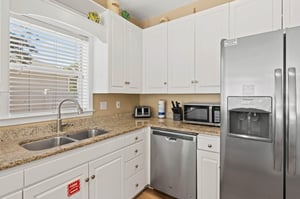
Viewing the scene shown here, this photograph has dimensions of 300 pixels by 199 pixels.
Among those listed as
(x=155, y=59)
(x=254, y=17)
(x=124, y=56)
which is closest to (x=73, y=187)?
(x=124, y=56)

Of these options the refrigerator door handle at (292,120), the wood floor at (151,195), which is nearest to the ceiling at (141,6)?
the refrigerator door handle at (292,120)

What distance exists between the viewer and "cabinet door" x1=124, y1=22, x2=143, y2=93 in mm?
2357

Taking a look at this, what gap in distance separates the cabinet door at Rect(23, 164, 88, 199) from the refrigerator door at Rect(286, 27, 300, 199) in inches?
61.5

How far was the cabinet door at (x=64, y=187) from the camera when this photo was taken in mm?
1079

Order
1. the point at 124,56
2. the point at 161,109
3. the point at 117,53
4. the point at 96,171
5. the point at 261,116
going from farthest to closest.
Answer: the point at 161,109, the point at 124,56, the point at 117,53, the point at 96,171, the point at 261,116

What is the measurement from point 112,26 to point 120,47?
271 mm

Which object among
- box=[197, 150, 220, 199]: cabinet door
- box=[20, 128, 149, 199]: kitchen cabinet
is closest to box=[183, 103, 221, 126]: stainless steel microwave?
box=[197, 150, 220, 199]: cabinet door

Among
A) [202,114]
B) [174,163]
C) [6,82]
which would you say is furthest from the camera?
[202,114]

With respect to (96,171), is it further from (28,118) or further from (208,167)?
(208,167)

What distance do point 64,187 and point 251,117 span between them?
1.57 metres

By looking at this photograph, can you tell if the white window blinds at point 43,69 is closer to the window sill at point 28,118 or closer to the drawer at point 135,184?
the window sill at point 28,118

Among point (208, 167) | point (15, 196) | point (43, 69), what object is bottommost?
point (208, 167)

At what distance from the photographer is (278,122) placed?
1229 millimetres

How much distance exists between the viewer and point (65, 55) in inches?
76.3
